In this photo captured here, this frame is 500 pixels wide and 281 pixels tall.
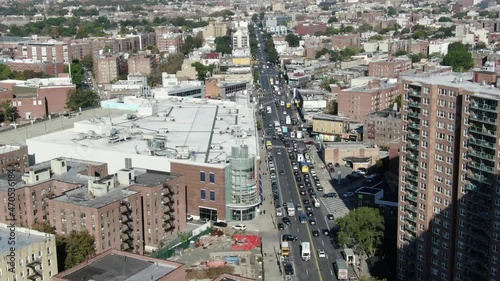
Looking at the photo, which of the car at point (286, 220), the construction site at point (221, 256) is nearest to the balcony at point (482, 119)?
the construction site at point (221, 256)

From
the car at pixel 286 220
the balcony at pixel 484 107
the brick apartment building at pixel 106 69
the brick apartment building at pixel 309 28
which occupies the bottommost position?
the car at pixel 286 220

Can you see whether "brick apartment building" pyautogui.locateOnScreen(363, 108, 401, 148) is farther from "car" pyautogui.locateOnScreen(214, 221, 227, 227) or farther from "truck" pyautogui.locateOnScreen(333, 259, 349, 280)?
"truck" pyautogui.locateOnScreen(333, 259, 349, 280)

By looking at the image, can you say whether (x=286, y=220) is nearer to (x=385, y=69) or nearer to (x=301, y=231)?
(x=301, y=231)

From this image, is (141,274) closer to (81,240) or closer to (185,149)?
(81,240)

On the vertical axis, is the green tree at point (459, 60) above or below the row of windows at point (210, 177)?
above

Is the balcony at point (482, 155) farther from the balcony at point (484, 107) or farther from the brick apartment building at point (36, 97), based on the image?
the brick apartment building at point (36, 97)
